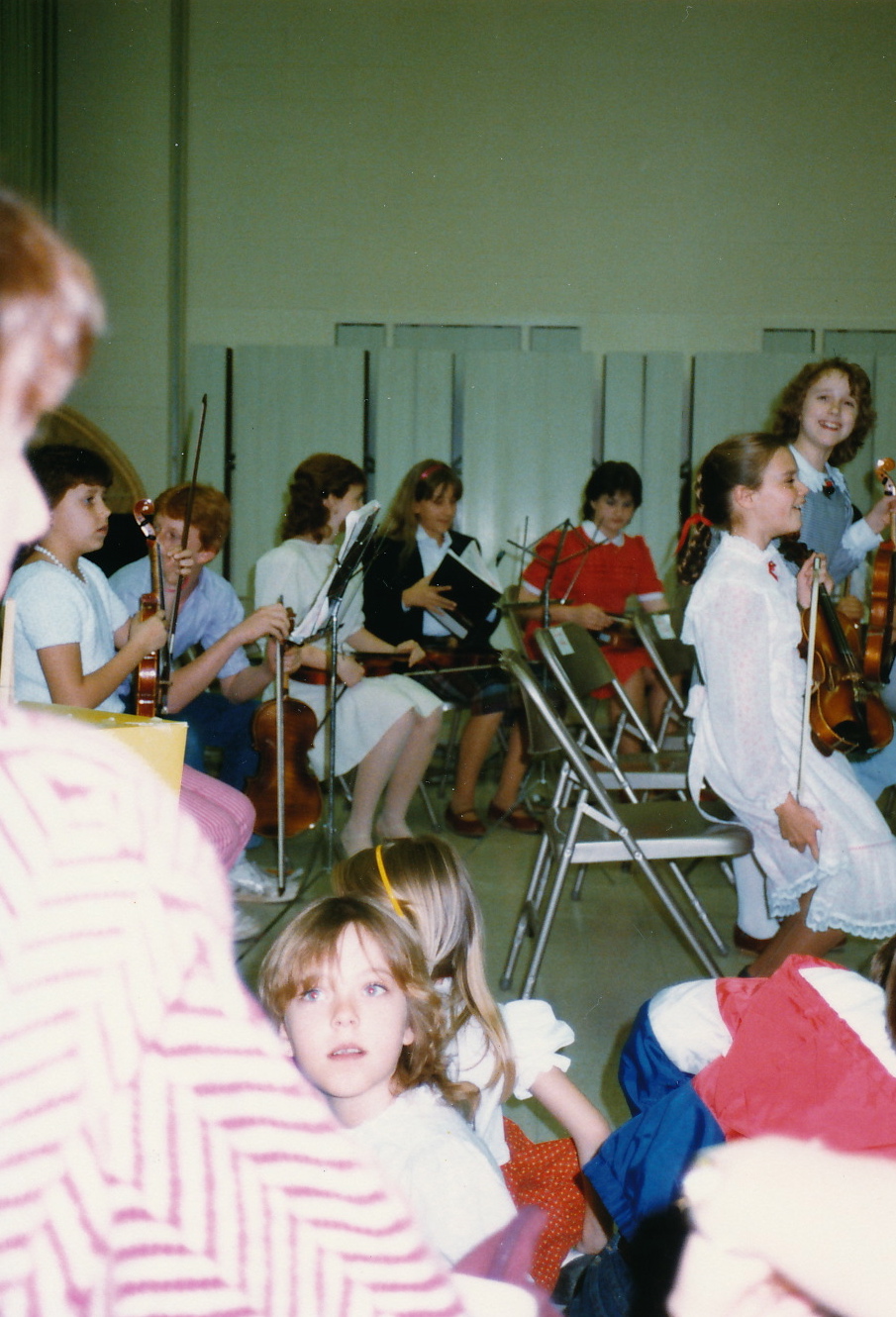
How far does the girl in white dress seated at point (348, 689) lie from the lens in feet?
10.1

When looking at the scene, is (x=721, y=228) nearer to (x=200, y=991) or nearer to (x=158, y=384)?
(x=158, y=384)

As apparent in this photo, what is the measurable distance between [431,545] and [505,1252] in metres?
3.42

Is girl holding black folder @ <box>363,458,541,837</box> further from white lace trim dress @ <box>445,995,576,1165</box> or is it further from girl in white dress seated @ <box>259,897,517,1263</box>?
girl in white dress seated @ <box>259,897,517,1263</box>

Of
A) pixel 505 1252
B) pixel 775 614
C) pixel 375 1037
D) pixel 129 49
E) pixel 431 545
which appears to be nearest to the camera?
pixel 505 1252

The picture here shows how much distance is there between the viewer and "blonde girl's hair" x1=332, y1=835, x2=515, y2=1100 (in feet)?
3.90

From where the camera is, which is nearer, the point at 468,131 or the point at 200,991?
the point at 200,991

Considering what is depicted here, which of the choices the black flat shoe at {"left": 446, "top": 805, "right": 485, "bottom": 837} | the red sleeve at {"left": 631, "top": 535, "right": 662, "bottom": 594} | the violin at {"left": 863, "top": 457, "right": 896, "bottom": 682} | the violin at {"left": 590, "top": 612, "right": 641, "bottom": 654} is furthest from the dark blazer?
the violin at {"left": 863, "top": 457, "right": 896, "bottom": 682}

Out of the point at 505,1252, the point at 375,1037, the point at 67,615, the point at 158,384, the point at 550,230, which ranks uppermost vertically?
the point at 550,230

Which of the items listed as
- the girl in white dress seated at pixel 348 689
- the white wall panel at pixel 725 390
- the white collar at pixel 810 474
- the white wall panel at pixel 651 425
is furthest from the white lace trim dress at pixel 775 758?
the white wall panel at pixel 725 390

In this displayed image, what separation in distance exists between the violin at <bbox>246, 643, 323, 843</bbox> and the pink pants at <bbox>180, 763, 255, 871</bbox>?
1.43ft

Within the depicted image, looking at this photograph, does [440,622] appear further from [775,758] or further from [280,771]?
[775,758]

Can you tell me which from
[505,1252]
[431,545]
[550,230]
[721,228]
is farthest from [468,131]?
[505,1252]

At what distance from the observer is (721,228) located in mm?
5824

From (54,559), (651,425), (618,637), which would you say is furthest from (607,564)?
(54,559)
